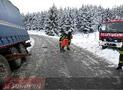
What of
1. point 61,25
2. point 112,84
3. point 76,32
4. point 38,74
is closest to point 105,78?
point 112,84

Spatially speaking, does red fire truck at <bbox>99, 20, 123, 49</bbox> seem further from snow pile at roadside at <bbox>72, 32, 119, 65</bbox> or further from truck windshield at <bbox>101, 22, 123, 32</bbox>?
snow pile at roadside at <bbox>72, 32, 119, 65</bbox>

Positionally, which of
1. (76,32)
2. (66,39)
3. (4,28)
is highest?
(4,28)

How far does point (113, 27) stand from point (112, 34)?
62 centimetres

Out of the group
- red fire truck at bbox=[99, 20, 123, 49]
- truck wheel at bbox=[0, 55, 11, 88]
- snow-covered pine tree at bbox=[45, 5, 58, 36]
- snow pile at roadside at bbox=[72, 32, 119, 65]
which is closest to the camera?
truck wheel at bbox=[0, 55, 11, 88]

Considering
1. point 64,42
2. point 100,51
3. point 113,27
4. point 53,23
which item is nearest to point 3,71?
point 100,51

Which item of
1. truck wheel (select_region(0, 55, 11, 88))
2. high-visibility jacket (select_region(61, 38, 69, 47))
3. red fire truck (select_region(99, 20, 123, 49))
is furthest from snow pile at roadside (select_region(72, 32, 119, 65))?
truck wheel (select_region(0, 55, 11, 88))

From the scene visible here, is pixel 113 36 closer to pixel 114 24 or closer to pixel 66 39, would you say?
pixel 114 24

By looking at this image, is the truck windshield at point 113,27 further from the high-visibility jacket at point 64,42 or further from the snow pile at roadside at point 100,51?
the high-visibility jacket at point 64,42

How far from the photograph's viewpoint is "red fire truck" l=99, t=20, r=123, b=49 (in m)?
20.5

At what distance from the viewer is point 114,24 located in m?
21.1

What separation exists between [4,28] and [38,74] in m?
2.35

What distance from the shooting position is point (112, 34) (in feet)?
68.2

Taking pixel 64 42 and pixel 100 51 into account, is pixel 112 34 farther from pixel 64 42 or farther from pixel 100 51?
pixel 64 42

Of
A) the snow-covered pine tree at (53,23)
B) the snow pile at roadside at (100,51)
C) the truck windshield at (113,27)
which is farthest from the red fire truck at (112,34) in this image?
the snow-covered pine tree at (53,23)
